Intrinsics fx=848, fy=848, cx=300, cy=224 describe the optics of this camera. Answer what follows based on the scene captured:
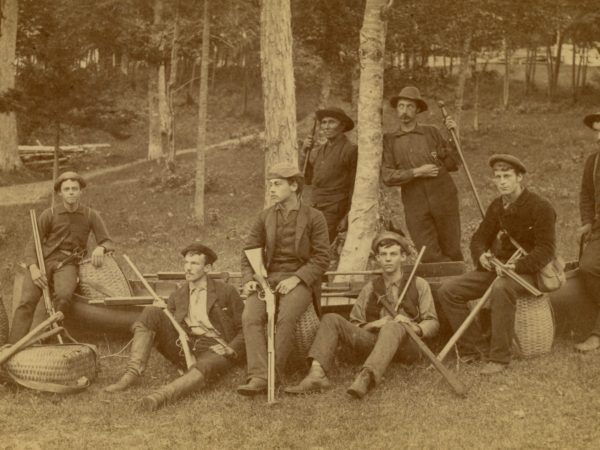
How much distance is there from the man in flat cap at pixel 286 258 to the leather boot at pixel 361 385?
68 cm

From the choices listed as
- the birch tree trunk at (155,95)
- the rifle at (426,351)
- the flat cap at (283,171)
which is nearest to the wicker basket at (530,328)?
the rifle at (426,351)

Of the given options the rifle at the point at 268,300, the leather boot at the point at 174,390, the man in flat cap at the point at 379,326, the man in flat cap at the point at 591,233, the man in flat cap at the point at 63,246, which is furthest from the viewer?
the man in flat cap at the point at 63,246

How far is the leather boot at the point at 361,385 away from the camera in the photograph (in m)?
6.25

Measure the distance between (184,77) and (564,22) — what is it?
24410mm

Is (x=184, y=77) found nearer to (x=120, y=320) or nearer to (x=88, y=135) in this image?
(x=88, y=135)

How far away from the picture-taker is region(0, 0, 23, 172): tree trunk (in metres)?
20.6

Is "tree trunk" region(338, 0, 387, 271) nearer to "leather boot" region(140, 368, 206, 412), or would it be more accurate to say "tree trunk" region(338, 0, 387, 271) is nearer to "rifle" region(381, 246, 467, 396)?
"rifle" region(381, 246, 467, 396)

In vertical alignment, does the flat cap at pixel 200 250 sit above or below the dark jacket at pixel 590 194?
below

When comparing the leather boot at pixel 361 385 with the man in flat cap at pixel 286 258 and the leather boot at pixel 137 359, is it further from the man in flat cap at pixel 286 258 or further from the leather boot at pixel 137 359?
the leather boot at pixel 137 359

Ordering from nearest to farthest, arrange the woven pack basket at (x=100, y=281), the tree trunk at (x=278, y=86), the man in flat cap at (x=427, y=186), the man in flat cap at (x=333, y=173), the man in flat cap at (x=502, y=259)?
the man in flat cap at (x=502, y=259), the woven pack basket at (x=100, y=281), the man in flat cap at (x=427, y=186), the man in flat cap at (x=333, y=173), the tree trunk at (x=278, y=86)

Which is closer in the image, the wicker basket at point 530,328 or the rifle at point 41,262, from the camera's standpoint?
the wicker basket at point 530,328

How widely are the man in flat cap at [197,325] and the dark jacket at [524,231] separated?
2204 mm

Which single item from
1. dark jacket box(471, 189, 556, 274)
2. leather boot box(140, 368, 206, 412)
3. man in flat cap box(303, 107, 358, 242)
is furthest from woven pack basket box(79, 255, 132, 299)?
dark jacket box(471, 189, 556, 274)

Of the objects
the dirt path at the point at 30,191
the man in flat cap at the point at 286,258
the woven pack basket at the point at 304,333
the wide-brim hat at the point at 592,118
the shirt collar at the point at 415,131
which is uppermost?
the wide-brim hat at the point at 592,118
